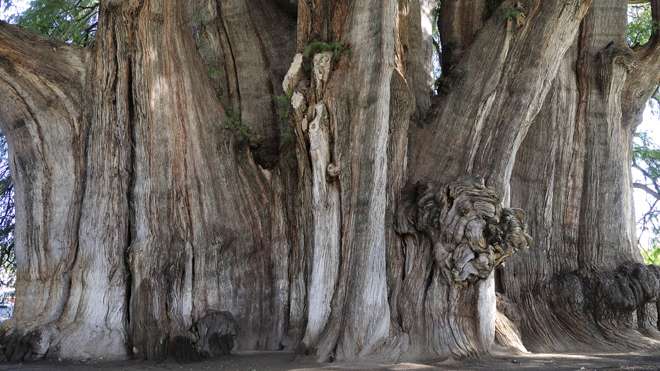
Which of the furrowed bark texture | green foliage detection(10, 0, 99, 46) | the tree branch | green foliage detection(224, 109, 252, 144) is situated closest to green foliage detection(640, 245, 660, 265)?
the tree branch

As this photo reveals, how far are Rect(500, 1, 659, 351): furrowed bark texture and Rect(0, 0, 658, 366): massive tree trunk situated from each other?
25mm

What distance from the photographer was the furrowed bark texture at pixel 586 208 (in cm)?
707

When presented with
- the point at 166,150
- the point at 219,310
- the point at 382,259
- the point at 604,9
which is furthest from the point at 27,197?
the point at 604,9

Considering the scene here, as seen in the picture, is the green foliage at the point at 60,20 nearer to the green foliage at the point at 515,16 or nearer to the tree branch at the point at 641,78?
the green foliage at the point at 515,16

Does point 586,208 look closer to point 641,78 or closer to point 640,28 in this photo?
point 641,78

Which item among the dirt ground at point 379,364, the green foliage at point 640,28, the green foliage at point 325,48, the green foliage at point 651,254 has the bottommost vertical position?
the dirt ground at point 379,364

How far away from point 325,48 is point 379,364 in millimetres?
2756

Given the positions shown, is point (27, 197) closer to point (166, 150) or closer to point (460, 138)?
point (166, 150)

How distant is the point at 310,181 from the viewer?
6.55 metres

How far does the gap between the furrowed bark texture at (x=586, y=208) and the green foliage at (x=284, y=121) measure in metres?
2.45

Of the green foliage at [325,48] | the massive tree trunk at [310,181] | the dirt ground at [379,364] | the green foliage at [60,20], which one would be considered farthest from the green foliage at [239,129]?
the green foliage at [60,20]

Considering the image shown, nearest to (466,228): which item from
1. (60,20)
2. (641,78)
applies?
(641,78)

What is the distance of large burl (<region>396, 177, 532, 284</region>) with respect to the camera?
586 centimetres

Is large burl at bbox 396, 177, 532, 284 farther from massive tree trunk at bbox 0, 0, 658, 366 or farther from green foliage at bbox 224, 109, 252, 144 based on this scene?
green foliage at bbox 224, 109, 252, 144
